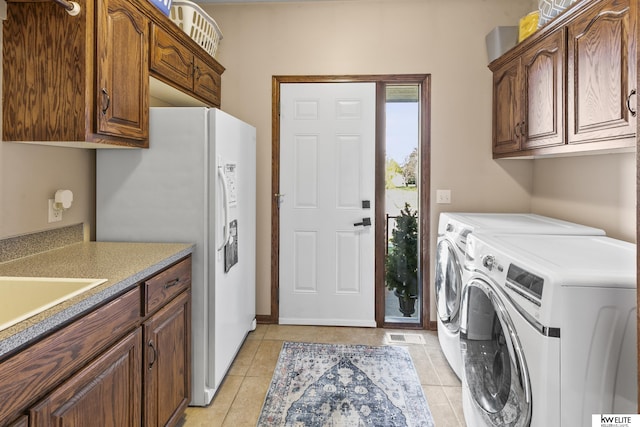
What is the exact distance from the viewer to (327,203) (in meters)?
3.41

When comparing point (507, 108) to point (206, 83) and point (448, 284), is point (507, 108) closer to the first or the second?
point (448, 284)

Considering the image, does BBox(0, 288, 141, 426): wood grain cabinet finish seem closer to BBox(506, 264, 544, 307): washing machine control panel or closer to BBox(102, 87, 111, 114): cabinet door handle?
BBox(102, 87, 111, 114): cabinet door handle

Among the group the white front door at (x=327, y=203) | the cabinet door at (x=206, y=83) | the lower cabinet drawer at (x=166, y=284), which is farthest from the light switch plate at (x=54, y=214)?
the white front door at (x=327, y=203)

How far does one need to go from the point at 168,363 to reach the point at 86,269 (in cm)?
58

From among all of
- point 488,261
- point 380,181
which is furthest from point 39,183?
point 380,181

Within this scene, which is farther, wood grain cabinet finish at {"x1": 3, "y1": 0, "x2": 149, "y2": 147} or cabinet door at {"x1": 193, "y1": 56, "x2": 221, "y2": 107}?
cabinet door at {"x1": 193, "y1": 56, "x2": 221, "y2": 107}

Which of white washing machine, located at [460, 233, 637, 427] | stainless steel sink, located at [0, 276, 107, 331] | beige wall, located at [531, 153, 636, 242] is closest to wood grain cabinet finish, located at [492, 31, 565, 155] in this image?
beige wall, located at [531, 153, 636, 242]

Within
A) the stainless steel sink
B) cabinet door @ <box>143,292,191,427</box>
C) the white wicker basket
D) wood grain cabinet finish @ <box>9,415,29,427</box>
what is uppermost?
the white wicker basket

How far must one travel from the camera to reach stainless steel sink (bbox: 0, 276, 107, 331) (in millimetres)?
1418

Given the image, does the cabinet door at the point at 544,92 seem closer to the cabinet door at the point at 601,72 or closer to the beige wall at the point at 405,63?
the cabinet door at the point at 601,72

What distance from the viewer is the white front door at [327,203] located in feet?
11.1

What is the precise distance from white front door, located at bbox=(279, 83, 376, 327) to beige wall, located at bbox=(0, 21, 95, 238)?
1.54m

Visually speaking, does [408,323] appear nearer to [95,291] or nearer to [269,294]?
[269,294]

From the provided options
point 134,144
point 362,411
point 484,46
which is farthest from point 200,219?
point 484,46
